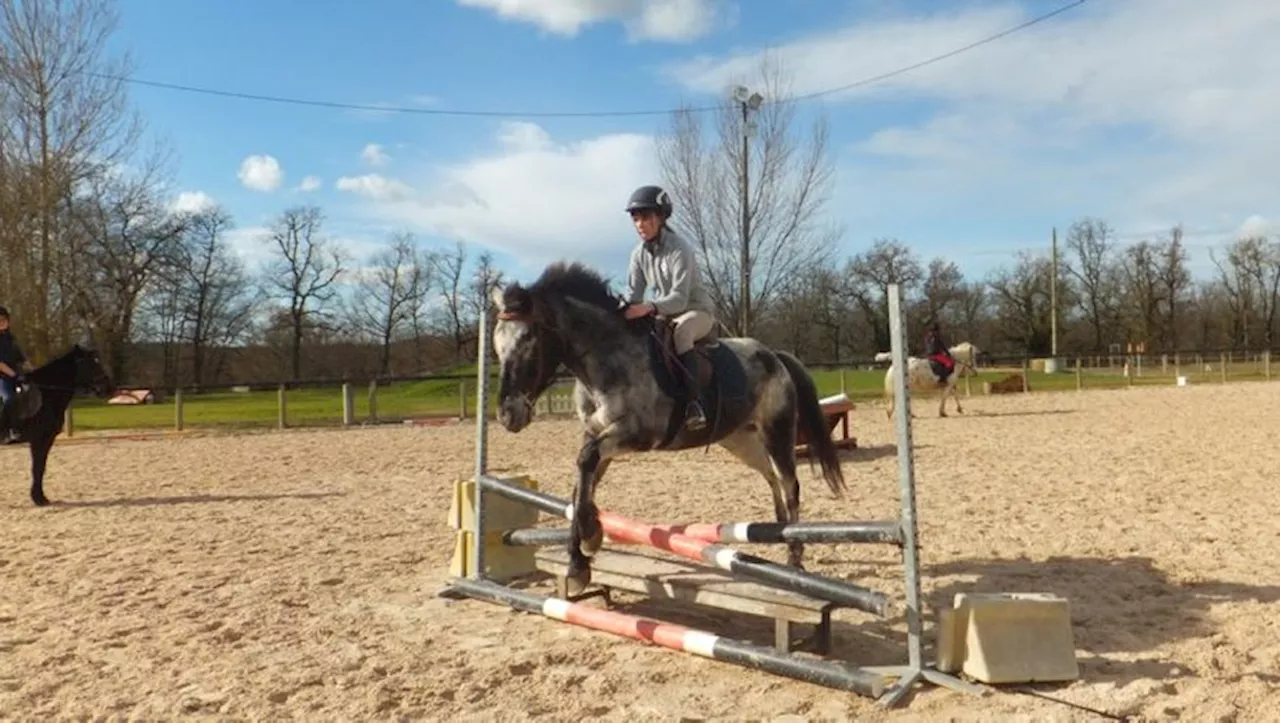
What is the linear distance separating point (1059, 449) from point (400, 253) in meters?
47.4

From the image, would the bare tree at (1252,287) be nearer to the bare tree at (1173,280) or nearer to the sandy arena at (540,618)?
the bare tree at (1173,280)

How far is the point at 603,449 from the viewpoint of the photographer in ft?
14.2

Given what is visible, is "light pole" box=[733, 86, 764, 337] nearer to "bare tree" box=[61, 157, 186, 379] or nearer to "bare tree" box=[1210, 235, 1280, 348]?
"bare tree" box=[61, 157, 186, 379]

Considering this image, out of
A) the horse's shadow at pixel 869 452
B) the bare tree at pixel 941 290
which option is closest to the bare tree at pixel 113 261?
the horse's shadow at pixel 869 452

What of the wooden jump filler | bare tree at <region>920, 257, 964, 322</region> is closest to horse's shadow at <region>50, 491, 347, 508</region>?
the wooden jump filler

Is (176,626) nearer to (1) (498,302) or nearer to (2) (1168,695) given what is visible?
(1) (498,302)

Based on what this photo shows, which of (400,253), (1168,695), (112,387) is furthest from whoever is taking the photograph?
(400,253)

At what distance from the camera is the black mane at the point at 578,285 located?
470 centimetres

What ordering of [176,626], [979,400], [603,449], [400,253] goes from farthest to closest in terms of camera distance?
1. [400,253]
2. [979,400]
3. [176,626]
4. [603,449]

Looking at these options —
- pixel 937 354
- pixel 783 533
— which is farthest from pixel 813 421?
pixel 937 354

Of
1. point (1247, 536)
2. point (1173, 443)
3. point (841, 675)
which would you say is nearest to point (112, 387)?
point (841, 675)

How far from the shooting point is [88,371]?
383 inches

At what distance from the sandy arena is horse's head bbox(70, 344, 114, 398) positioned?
125cm

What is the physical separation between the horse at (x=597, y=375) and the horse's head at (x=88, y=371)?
7357mm
